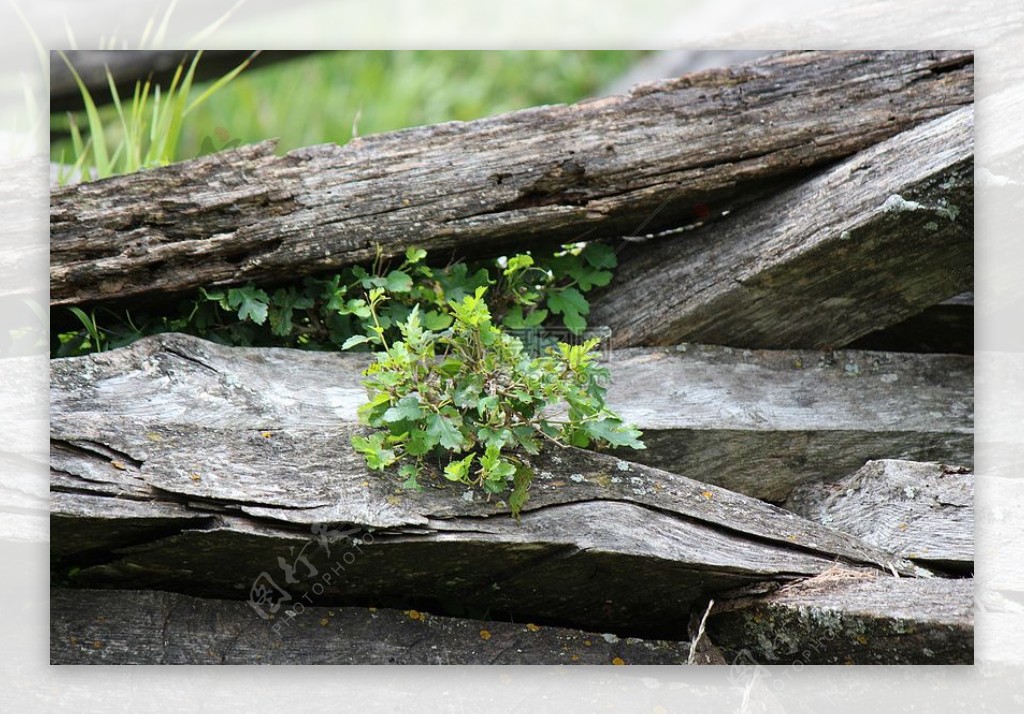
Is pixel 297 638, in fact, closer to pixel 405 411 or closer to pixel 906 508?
pixel 405 411

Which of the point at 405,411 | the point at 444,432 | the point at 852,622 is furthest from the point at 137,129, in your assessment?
the point at 852,622

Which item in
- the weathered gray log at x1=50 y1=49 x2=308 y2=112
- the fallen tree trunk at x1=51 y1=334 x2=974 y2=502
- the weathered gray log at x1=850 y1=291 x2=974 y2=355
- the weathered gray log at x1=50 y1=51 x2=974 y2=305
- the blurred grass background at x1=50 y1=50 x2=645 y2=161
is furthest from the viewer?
the blurred grass background at x1=50 y1=50 x2=645 y2=161

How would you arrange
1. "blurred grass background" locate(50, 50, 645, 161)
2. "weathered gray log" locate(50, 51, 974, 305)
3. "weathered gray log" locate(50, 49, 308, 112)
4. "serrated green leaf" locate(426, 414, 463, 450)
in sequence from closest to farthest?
"serrated green leaf" locate(426, 414, 463, 450) → "weathered gray log" locate(50, 51, 974, 305) → "weathered gray log" locate(50, 49, 308, 112) → "blurred grass background" locate(50, 50, 645, 161)

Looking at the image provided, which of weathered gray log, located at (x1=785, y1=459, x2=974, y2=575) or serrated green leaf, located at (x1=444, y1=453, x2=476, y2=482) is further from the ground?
serrated green leaf, located at (x1=444, y1=453, x2=476, y2=482)

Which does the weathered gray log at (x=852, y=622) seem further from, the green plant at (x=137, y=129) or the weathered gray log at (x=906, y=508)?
the green plant at (x=137, y=129)

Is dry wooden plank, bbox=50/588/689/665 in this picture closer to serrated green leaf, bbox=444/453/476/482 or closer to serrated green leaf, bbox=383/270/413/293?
serrated green leaf, bbox=444/453/476/482

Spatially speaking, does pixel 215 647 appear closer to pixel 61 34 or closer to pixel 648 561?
pixel 648 561

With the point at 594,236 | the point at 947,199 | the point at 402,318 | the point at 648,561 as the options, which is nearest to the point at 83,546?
the point at 402,318

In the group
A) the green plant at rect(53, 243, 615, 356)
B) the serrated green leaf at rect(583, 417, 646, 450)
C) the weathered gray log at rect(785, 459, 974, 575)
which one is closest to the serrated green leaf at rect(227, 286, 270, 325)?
the green plant at rect(53, 243, 615, 356)
